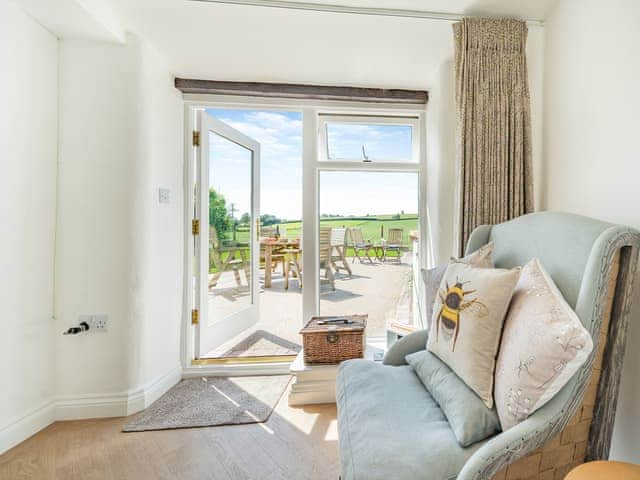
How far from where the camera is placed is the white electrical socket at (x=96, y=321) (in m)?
1.73

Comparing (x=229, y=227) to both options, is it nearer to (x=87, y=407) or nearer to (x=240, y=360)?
(x=240, y=360)

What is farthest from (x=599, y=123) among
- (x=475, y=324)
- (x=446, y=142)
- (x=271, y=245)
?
(x=271, y=245)

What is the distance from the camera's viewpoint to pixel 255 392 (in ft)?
6.45

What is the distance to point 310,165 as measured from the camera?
2.28 meters

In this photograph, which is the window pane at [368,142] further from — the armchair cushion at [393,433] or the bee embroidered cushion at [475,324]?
the armchair cushion at [393,433]

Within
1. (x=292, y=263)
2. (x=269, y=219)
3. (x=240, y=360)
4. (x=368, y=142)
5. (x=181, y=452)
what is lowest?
(x=181, y=452)

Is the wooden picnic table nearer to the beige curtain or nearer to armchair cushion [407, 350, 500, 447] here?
the beige curtain

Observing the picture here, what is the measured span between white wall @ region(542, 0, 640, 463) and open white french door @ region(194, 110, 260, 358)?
2.11 m

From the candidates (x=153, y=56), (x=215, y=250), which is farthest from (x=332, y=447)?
(x=153, y=56)

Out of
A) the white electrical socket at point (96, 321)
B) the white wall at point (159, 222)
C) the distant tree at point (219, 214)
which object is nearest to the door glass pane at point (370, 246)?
the distant tree at point (219, 214)

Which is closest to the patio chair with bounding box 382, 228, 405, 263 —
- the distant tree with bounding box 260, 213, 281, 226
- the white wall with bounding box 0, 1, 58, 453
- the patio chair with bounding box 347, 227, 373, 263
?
the patio chair with bounding box 347, 227, 373, 263

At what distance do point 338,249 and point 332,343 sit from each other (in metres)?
0.75

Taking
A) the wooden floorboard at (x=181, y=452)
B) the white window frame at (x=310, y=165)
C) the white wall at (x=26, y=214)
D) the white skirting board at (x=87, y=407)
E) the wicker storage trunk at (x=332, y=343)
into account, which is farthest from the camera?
the white window frame at (x=310, y=165)

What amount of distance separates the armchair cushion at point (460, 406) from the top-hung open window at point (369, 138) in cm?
164
